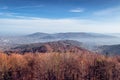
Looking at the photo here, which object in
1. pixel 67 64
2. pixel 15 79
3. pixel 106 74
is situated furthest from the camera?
pixel 67 64

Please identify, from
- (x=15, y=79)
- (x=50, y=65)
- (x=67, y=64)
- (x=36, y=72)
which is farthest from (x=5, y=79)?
(x=67, y=64)

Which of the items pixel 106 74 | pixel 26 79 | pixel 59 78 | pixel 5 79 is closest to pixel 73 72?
pixel 59 78

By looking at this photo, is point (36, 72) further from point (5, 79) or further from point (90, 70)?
point (90, 70)

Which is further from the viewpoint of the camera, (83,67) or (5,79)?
(83,67)

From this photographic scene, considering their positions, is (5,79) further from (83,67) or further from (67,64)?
(83,67)

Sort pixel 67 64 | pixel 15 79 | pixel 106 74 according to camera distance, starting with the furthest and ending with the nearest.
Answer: pixel 67 64 → pixel 106 74 → pixel 15 79

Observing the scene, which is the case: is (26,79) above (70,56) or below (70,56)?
below
